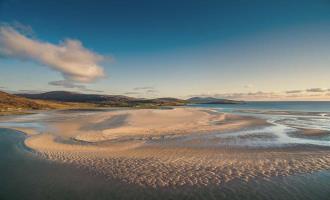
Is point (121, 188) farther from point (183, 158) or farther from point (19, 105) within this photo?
point (19, 105)

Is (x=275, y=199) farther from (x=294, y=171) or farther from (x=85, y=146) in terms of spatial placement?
(x=85, y=146)

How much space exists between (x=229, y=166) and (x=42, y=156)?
564 inches

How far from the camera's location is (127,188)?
35.8 ft

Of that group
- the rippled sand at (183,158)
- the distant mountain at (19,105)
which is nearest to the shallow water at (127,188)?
the rippled sand at (183,158)

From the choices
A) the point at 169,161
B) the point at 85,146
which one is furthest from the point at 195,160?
the point at 85,146

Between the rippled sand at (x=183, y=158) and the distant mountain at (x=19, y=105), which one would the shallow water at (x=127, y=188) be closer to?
the rippled sand at (x=183, y=158)

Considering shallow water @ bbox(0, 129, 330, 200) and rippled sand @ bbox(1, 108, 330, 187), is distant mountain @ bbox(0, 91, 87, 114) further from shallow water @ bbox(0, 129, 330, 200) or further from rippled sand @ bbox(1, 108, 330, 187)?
shallow water @ bbox(0, 129, 330, 200)

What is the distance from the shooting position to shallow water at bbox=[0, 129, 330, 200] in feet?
32.9

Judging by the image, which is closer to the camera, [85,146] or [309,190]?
[309,190]

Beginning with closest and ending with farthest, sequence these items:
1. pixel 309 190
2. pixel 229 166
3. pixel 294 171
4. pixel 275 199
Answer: pixel 275 199
pixel 309 190
pixel 294 171
pixel 229 166

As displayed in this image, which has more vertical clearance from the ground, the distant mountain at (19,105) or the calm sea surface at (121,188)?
the distant mountain at (19,105)

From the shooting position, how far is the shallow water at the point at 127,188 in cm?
1002

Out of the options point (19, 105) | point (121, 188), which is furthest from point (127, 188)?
point (19, 105)

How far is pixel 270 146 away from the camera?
19.4 meters
